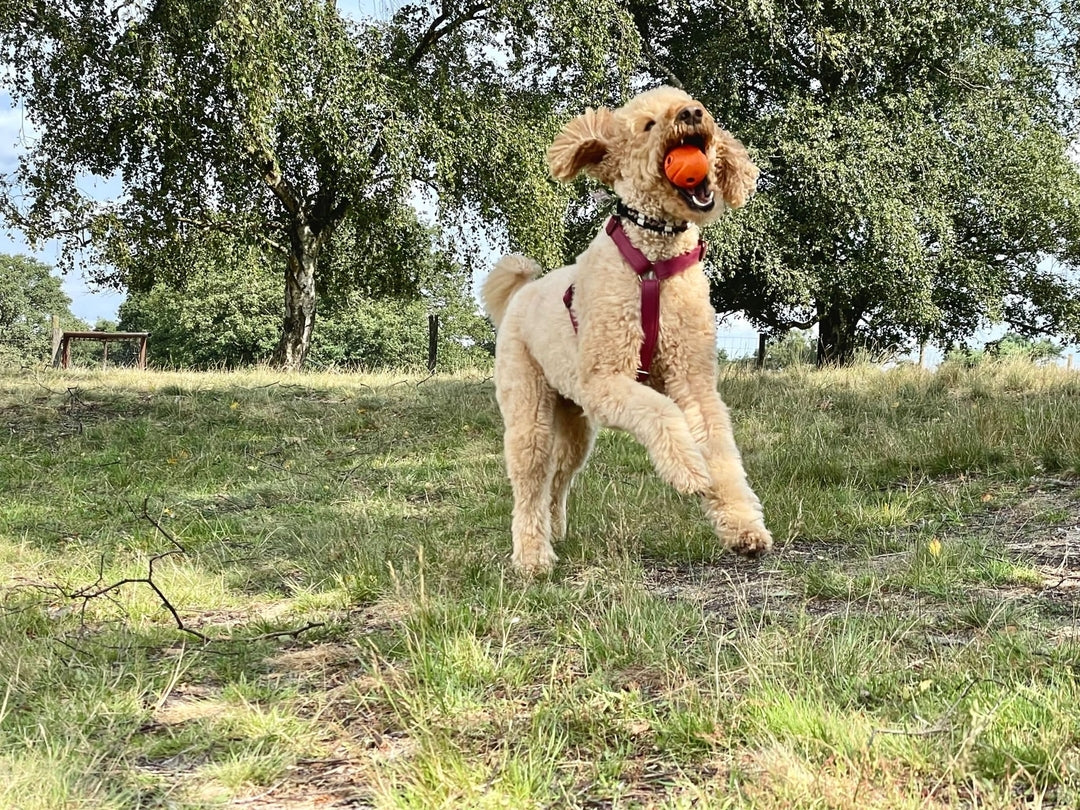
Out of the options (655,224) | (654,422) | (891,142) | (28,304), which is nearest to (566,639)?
(654,422)

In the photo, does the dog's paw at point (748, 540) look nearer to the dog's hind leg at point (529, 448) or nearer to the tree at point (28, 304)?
the dog's hind leg at point (529, 448)

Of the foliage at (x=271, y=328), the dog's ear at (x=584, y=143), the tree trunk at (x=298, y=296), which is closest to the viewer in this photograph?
the dog's ear at (x=584, y=143)

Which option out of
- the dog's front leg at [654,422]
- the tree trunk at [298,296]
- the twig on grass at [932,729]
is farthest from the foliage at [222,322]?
the twig on grass at [932,729]

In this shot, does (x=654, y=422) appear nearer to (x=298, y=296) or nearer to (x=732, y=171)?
A: (x=732, y=171)

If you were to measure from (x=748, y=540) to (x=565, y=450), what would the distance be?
1.64 metres

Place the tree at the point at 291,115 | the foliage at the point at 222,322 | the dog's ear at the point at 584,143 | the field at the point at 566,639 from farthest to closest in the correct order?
the foliage at the point at 222,322 < the tree at the point at 291,115 < the dog's ear at the point at 584,143 < the field at the point at 566,639

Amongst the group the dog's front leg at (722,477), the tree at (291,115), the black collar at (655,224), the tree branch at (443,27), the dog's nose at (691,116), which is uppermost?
the tree branch at (443,27)

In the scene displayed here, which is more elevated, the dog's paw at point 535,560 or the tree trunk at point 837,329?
the tree trunk at point 837,329

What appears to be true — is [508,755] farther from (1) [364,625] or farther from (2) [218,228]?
(2) [218,228]

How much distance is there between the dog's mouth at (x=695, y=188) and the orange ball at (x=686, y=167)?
0.07 feet

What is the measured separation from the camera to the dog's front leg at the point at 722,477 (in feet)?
9.77

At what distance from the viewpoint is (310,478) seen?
6754mm

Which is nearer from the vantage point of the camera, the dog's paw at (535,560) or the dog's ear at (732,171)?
the dog's ear at (732,171)

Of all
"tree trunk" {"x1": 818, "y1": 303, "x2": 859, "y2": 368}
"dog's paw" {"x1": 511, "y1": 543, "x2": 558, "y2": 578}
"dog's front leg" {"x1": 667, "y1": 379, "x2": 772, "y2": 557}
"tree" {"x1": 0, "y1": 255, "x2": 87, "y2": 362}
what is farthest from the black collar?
"tree" {"x1": 0, "y1": 255, "x2": 87, "y2": 362}
